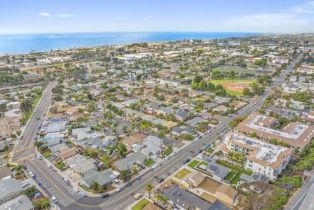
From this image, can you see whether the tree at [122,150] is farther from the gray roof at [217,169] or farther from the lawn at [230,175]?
the lawn at [230,175]

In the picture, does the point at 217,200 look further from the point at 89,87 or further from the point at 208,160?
the point at 89,87

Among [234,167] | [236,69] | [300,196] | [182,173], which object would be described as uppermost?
[236,69]

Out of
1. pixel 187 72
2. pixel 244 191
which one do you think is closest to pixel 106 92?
pixel 187 72

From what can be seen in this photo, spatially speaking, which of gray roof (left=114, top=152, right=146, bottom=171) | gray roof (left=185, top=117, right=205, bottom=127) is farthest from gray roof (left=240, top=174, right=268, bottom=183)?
gray roof (left=185, top=117, right=205, bottom=127)

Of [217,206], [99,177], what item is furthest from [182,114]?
[217,206]

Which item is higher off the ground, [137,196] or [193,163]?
[193,163]

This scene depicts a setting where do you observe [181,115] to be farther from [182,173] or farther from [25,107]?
[25,107]
